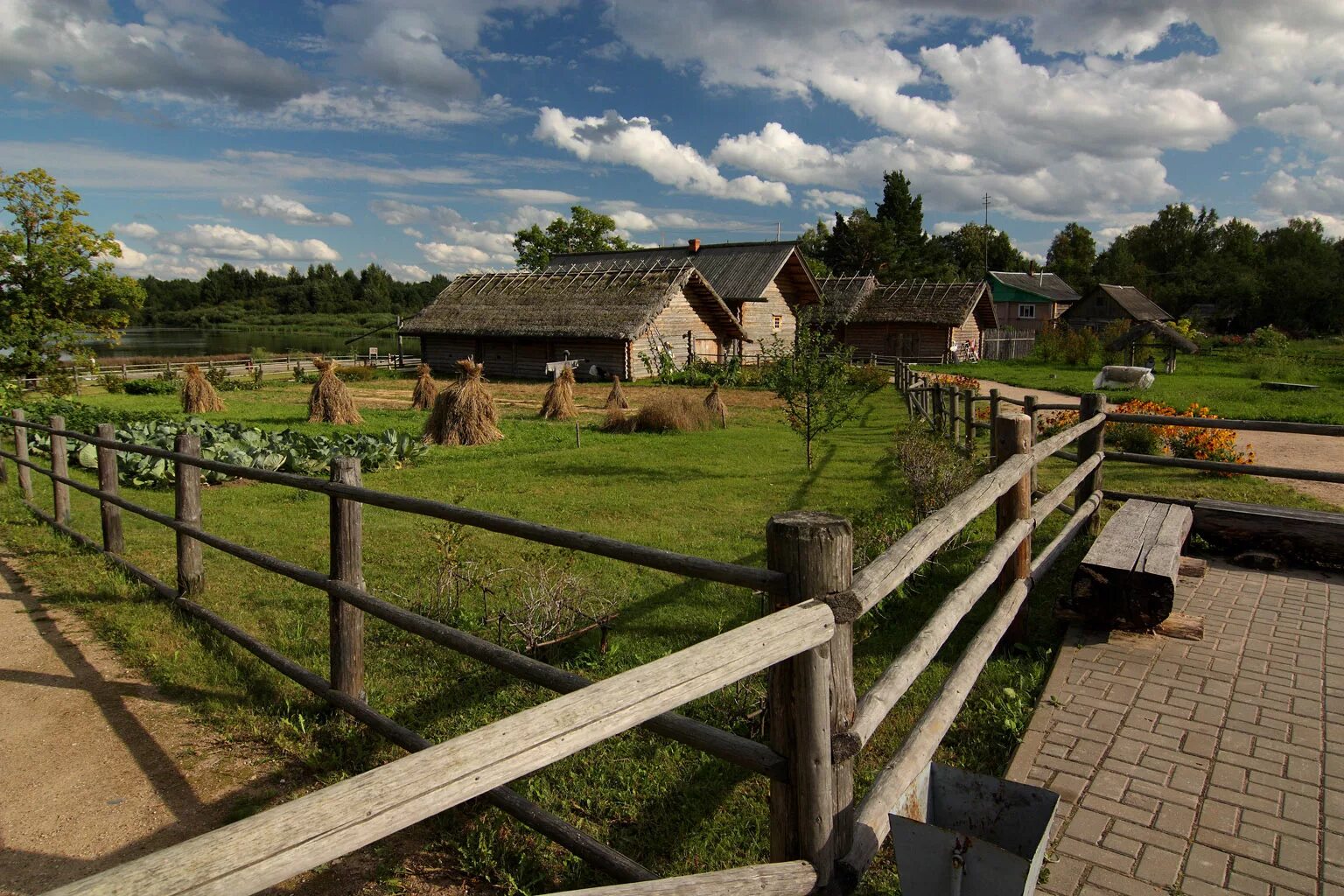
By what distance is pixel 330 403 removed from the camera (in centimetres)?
1833

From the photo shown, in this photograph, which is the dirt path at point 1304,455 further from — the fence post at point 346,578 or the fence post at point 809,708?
the fence post at point 346,578

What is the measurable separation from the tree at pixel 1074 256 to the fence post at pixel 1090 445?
71.1m

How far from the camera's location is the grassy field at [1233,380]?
50.6 ft

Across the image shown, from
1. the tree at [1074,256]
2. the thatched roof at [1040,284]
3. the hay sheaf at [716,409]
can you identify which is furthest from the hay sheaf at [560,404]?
the tree at [1074,256]

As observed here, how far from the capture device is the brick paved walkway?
8.76 feet

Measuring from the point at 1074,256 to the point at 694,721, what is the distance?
8794cm

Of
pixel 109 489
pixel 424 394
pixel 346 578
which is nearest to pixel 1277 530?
pixel 346 578

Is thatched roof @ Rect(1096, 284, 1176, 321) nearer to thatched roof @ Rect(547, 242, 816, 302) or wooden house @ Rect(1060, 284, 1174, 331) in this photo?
wooden house @ Rect(1060, 284, 1174, 331)

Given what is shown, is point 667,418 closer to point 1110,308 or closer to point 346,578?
point 346,578

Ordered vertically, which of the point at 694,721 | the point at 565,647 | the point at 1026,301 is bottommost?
the point at 565,647

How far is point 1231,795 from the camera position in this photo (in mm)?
3072

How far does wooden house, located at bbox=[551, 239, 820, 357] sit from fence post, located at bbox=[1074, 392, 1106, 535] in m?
26.5

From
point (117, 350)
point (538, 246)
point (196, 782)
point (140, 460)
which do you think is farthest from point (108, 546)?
point (117, 350)

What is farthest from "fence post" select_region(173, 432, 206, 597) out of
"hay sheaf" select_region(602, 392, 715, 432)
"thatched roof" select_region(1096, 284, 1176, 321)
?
"thatched roof" select_region(1096, 284, 1176, 321)
